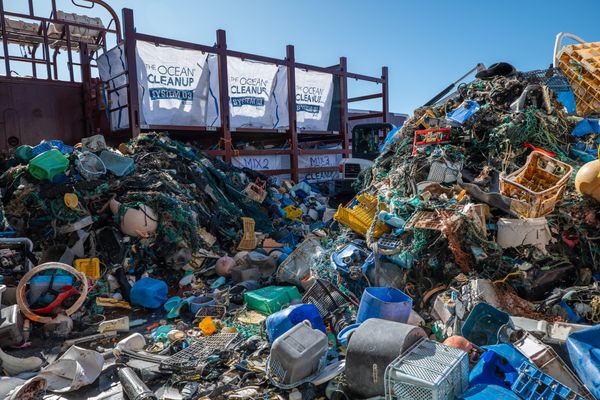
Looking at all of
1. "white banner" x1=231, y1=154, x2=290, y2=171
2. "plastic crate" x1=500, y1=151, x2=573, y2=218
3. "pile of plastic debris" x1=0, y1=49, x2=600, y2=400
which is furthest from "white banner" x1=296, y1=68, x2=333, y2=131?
"plastic crate" x1=500, y1=151, x2=573, y2=218

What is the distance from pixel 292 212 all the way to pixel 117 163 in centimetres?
384

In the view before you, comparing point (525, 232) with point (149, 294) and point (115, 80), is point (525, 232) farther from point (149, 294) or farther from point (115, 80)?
point (115, 80)

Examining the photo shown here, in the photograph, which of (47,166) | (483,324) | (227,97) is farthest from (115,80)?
(483,324)

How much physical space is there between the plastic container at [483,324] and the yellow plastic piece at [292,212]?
20.1ft

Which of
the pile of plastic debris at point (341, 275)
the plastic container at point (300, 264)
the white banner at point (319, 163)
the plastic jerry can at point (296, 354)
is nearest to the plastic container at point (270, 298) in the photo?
the pile of plastic debris at point (341, 275)

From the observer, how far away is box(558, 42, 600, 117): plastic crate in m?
7.10

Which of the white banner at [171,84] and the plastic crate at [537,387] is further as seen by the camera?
the white banner at [171,84]

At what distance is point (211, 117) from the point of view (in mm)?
10242

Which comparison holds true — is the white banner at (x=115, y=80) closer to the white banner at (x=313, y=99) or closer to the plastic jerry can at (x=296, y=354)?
the white banner at (x=313, y=99)

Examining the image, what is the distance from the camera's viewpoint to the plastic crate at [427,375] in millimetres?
2377

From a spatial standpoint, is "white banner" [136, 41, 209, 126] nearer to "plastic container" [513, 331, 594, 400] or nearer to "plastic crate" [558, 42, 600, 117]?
"plastic crate" [558, 42, 600, 117]

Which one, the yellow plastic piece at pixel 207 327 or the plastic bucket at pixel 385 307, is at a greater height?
the plastic bucket at pixel 385 307

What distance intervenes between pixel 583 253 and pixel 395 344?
278 cm

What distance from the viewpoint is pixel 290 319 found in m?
3.63
